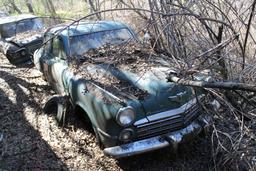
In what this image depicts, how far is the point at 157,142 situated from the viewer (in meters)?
4.05

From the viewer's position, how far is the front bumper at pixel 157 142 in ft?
13.0

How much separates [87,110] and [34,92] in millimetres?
3006

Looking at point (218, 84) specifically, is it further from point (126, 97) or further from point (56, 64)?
point (56, 64)

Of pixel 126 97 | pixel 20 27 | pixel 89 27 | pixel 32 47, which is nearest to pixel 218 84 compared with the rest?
pixel 126 97

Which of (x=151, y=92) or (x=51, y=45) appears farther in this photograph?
(x=51, y=45)

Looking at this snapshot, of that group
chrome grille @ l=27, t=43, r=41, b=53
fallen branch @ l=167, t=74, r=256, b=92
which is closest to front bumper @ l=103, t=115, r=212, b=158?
fallen branch @ l=167, t=74, r=256, b=92

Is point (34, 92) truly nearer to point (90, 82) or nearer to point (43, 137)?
point (43, 137)

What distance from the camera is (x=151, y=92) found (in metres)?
4.30

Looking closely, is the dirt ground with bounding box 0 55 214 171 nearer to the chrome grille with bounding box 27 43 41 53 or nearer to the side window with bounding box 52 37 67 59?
the side window with bounding box 52 37 67 59

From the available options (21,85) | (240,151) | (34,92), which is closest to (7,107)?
(34,92)

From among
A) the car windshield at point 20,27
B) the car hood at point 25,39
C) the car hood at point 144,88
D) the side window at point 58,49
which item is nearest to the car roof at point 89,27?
the side window at point 58,49

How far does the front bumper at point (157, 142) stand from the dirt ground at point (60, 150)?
30 cm

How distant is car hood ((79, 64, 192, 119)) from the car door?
83cm

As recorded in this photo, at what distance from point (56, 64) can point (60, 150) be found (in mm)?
1651
